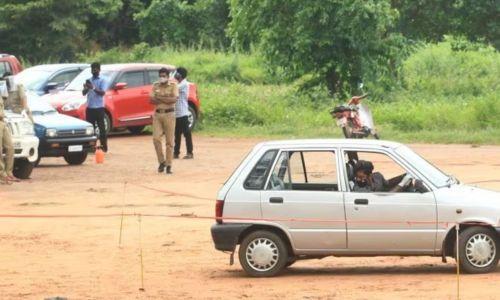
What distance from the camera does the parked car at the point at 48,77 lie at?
3142cm

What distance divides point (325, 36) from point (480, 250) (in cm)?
2099

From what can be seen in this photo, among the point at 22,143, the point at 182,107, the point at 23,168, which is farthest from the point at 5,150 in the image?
the point at 182,107

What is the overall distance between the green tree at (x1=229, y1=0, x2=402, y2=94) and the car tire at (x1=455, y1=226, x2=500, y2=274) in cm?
2010

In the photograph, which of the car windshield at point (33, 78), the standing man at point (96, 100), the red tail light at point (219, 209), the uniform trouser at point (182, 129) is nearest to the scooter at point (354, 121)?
the uniform trouser at point (182, 129)

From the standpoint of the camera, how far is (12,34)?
5209 centimetres

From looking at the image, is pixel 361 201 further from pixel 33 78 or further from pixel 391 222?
pixel 33 78

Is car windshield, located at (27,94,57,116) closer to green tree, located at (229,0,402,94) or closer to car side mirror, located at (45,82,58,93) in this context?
car side mirror, located at (45,82,58,93)

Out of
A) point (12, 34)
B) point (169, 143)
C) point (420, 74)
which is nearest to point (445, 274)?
point (169, 143)

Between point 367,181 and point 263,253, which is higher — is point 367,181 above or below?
above

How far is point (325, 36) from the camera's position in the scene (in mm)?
33344

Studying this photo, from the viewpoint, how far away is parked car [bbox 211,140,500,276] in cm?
1281

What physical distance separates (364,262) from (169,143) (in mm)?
9075

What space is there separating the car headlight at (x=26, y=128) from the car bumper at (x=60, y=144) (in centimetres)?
137

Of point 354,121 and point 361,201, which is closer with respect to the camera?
point 361,201
